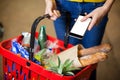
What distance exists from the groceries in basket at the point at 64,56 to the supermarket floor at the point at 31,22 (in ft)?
3.08

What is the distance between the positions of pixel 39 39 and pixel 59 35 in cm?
23

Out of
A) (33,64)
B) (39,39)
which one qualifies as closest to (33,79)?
(33,64)

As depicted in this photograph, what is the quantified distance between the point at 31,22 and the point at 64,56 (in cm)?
139

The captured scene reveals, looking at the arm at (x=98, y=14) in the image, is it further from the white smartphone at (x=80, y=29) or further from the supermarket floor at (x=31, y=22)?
the supermarket floor at (x=31, y=22)

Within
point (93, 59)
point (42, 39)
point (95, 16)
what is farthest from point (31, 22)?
point (93, 59)

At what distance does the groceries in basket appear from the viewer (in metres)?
0.90

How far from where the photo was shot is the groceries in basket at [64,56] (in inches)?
35.3

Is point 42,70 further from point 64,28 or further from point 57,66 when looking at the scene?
point 64,28

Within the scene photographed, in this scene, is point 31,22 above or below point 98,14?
below

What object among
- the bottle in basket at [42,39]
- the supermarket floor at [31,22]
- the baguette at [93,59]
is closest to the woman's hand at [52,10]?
the bottle in basket at [42,39]

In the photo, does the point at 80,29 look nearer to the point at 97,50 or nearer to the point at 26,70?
the point at 97,50

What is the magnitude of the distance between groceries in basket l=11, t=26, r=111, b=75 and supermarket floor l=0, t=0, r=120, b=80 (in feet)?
3.08

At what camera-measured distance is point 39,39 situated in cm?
109

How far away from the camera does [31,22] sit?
2.31m
